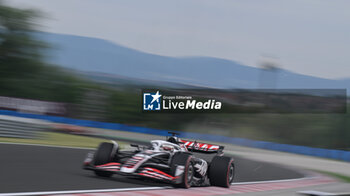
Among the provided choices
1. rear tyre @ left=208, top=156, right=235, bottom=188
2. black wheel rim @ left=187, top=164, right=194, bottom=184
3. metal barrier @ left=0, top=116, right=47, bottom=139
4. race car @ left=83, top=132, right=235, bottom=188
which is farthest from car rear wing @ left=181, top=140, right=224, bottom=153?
metal barrier @ left=0, top=116, right=47, bottom=139

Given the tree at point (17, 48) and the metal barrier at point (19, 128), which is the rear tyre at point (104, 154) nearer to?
the metal barrier at point (19, 128)

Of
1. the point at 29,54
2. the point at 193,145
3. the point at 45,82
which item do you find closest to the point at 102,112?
the point at 45,82

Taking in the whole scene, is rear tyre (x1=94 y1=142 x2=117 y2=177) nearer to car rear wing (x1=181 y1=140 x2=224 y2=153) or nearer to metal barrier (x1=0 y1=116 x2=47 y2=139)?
car rear wing (x1=181 y1=140 x2=224 y2=153)

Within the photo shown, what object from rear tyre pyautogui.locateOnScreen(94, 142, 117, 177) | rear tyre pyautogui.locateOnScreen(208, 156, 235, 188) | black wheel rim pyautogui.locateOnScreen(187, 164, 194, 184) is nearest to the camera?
black wheel rim pyautogui.locateOnScreen(187, 164, 194, 184)

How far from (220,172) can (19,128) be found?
972cm

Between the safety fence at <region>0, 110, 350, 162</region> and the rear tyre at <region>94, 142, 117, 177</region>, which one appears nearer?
the rear tyre at <region>94, 142, 117, 177</region>

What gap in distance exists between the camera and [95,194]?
6672mm

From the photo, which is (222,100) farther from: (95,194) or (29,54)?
(95,194)

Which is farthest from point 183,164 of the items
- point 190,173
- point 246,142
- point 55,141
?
point 246,142

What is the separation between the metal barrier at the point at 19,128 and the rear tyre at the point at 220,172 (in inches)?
362

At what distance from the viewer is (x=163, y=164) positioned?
8438 mm

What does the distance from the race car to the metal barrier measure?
27.6 feet

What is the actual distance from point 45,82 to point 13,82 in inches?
145

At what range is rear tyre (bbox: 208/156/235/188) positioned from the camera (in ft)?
30.3
